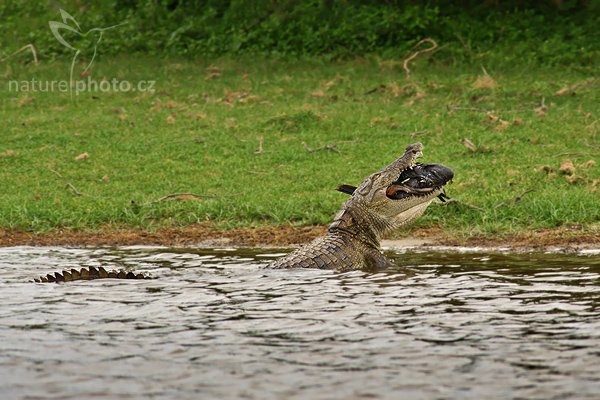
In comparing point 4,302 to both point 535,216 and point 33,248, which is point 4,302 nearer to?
point 33,248

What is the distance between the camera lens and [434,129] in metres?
15.8

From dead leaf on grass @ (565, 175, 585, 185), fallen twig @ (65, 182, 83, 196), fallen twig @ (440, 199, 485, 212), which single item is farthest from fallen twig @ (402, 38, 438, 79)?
fallen twig @ (440, 199, 485, 212)

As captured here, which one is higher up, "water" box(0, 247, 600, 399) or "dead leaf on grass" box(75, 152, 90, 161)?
"dead leaf on grass" box(75, 152, 90, 161)

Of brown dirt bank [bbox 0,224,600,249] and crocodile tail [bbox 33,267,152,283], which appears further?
brown dirt bank [bbox 0,224,600,249]

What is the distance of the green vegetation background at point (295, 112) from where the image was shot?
41.4 ft

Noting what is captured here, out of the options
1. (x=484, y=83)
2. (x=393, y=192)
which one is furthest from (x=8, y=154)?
(x=484, y=83)

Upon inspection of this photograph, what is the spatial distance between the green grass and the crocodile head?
55.6 inches

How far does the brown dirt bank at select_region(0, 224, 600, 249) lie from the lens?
36.0ft

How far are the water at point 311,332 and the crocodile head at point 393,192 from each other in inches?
19.2

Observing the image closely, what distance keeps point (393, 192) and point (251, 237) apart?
7.01 feet

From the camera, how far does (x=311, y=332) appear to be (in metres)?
7.43

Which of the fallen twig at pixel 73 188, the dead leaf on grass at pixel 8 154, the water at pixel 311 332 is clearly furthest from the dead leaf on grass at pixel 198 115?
the water at pixel 311 332

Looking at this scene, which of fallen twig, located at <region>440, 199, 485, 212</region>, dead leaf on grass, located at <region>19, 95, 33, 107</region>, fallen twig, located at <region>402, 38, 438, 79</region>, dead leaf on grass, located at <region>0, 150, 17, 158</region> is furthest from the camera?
fallen twig, located at <region>402, 38, 438, 79</region>

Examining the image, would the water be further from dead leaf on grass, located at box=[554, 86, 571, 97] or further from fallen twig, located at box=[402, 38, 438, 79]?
fallen twig, located at box=[402, 38, 438, 79]
